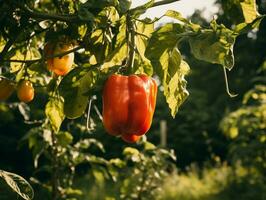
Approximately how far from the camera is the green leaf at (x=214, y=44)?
110 centimetres

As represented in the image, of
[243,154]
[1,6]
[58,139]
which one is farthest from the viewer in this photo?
[243,154]

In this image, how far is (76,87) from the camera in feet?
4.36

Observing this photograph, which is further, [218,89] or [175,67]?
[218,89]

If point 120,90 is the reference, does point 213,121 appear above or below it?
below

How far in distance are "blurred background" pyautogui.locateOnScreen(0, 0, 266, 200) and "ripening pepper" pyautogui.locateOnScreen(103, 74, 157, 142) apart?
315 millimetres

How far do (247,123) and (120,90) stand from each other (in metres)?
4.43

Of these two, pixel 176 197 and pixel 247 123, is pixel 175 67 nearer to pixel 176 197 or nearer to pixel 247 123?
pixel 247 123

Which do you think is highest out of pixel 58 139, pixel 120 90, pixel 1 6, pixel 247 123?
pixel 1 6

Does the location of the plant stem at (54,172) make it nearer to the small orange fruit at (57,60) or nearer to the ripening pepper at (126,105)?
the small orange fruit at (57,60)

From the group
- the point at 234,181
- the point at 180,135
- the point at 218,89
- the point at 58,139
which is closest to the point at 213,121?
the point at 180,135

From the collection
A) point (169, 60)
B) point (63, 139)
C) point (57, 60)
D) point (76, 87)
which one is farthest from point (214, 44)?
point (63, 139)

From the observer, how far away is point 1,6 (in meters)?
1.34

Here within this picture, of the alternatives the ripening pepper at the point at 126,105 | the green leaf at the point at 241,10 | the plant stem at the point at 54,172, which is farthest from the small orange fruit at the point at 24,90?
the plant stem at the point at 54,172

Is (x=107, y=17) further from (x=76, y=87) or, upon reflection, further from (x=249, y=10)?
(x=249, y=10)
